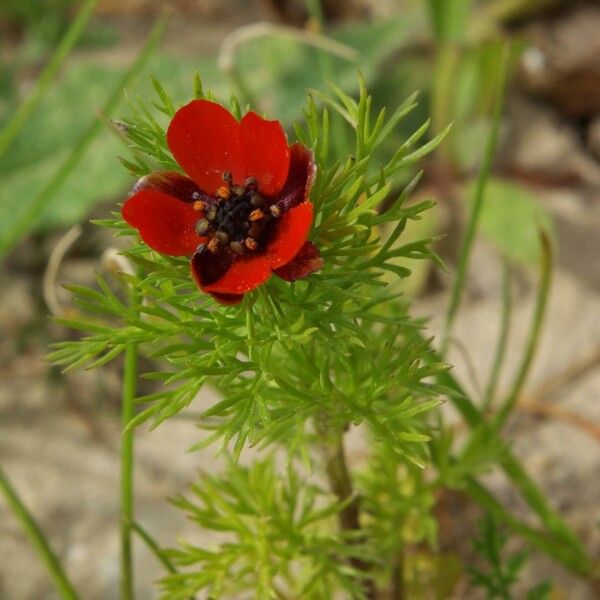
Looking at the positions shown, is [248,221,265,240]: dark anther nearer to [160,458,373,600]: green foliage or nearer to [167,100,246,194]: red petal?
[167,100,246,194]: red petal

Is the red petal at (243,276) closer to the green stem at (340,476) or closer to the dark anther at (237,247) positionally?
the dark anther at (237,247)

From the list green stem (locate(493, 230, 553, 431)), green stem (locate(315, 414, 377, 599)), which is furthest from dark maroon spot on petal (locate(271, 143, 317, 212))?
green stem (locate(493, 230, 553, 431))

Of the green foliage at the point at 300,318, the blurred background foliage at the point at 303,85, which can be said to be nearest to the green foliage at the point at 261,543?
the green foliage at the point at 300,318

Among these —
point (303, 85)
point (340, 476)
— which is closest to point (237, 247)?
point (340, 476)

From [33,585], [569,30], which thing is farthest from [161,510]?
[569,30]

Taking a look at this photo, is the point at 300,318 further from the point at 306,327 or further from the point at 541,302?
the point at 541,302

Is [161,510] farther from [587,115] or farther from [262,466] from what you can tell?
[587,115]
